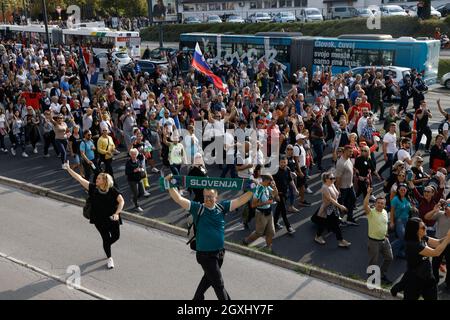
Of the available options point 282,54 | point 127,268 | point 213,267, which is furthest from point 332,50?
point 213,267

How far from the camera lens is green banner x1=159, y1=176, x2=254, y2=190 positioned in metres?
6.12

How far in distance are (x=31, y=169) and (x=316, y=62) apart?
16419 millimetres

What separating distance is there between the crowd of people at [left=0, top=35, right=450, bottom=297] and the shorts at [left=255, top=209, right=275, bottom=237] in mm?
19

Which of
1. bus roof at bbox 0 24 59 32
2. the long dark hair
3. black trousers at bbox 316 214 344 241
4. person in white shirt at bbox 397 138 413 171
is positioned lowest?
black trousers at bbox 316 214 344 241

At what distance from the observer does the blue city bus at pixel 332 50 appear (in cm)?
2339

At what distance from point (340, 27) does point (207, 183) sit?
38.9 metres

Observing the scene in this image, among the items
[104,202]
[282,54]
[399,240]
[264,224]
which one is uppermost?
[282,54]

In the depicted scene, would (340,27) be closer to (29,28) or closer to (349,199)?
(29,28)

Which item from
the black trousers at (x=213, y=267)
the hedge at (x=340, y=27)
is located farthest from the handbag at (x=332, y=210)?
the hedge at (x=340, y=27)

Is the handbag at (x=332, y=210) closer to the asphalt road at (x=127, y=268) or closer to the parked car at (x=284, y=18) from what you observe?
the asphalt road at (x=127, y=268)

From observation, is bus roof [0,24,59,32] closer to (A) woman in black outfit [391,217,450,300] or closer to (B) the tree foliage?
(B) the tree foliage

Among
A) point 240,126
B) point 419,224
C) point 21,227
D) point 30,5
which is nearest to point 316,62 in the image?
point 240,126

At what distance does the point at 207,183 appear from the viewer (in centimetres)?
612

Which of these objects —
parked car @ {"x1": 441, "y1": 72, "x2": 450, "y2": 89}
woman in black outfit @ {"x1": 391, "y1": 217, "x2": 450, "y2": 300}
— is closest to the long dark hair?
woman in black outfit @ {"x1": 391, "y1": 217, "x2": 450, "y2": 300}
